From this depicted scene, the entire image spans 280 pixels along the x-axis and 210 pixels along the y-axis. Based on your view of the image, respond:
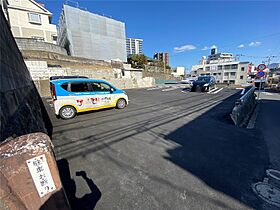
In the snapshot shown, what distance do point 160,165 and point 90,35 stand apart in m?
29.4

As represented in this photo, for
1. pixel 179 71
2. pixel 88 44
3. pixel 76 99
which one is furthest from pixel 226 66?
pixel 76 99

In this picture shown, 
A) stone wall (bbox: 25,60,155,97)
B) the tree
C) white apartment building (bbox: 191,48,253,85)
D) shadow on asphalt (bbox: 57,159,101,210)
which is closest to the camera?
shadow on asphalt (bbox: 57,159,101,210)

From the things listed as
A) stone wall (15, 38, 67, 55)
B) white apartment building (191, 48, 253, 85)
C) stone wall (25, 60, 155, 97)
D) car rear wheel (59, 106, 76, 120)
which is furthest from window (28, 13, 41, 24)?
white apartment building (191, 48, 253, 85)

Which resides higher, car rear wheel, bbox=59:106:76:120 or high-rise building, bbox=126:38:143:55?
high-rise building, bbox=126:38:143:55

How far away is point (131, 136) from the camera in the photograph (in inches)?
162

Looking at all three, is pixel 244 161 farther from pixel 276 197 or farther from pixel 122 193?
pixel 122 193

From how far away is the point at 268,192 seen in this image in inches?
82.3

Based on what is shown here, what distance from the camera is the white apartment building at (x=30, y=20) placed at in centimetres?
2234

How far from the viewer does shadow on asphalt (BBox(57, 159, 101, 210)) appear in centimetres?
190

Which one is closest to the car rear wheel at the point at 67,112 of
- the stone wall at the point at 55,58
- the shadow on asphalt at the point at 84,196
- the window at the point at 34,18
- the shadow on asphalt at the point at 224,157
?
the shadow on asphalt at the point at 84,196

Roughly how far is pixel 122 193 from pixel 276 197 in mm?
2358

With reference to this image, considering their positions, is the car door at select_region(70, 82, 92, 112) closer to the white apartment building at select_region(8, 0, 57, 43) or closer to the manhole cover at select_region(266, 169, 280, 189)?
the manhole cover at select_region(266, 169, 280, 189)

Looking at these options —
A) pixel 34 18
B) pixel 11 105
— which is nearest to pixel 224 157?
pixel 11 105

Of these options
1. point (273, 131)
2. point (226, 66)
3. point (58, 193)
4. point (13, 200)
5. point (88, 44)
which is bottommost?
point (273, 131)
